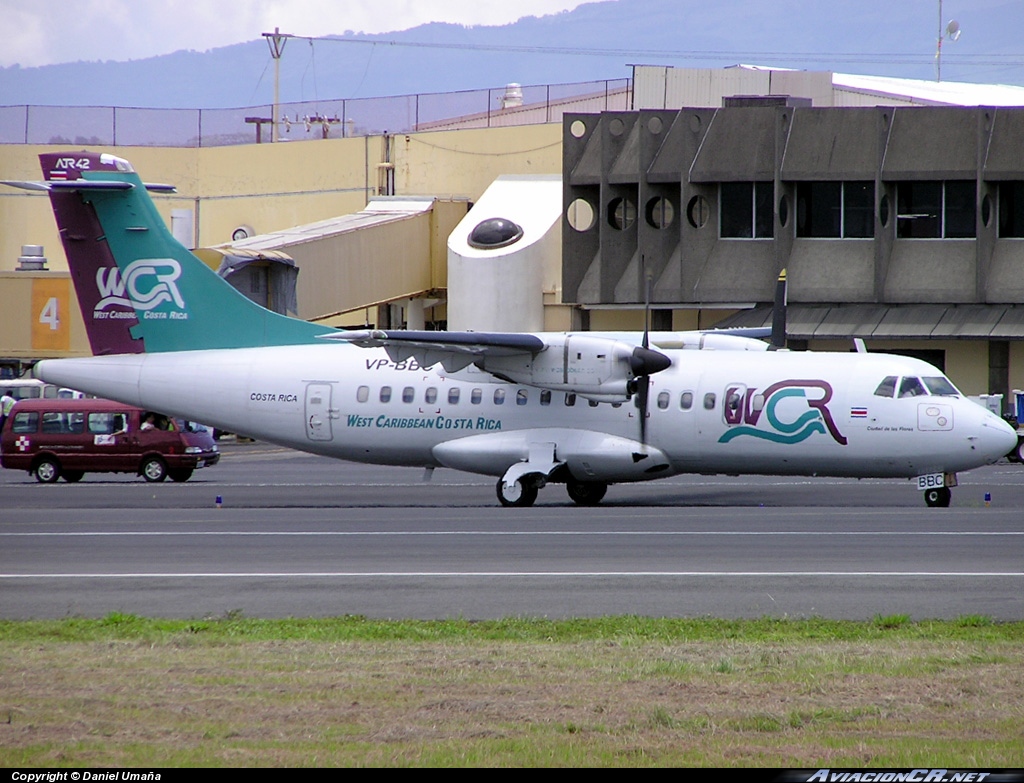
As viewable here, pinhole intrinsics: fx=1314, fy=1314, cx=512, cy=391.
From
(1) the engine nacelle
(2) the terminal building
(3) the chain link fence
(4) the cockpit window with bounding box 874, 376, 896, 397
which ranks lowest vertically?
(4) the cockpit window with bounding box 874, 376, 896, 397

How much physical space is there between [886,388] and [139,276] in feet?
47.5

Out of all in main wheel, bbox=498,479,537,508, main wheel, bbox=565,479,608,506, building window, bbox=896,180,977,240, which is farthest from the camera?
building window, bbox=896,180,977,240

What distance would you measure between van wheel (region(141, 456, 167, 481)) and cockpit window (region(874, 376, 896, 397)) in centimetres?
1764

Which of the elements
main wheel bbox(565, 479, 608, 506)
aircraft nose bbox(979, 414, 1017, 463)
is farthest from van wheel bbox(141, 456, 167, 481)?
aircraft nose bbox(979, 414, 1017, 463)

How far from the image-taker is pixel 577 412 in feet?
80.4

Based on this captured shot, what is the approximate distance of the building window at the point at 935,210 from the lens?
46.1 m

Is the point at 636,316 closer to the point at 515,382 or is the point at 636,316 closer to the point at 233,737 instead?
the point at 515,382

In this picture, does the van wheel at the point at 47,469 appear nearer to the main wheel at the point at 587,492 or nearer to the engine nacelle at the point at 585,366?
the engine nacelle at the point at 585,366

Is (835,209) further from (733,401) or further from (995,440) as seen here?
(995,440)

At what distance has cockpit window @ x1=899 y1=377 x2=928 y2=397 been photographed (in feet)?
74.9

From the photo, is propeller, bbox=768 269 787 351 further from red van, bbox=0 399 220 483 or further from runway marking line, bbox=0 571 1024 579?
red van, bbox=0 399 220 483

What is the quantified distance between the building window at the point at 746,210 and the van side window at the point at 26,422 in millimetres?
26501

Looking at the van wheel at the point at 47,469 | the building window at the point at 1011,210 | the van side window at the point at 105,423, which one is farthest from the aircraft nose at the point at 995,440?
the building window at the point at 1011,210

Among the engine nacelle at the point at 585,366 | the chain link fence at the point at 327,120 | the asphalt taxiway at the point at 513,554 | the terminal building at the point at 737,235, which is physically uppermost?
the chain link fence at the point at 327,120
